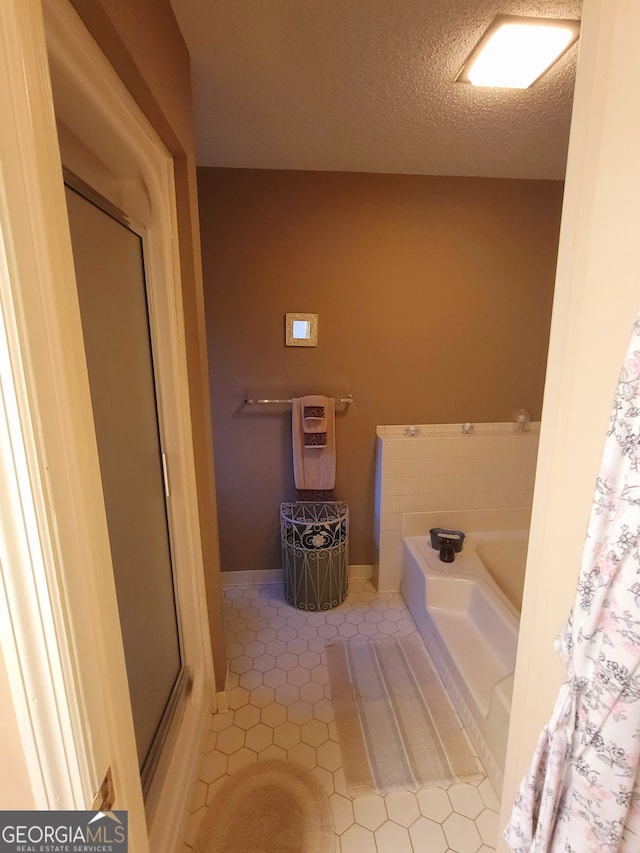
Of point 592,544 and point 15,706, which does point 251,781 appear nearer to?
point 15,706

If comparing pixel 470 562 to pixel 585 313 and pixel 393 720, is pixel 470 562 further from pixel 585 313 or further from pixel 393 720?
pixel 585 313

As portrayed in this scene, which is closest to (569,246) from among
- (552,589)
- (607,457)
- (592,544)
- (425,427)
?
(607,457)

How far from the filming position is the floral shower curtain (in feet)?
1.74

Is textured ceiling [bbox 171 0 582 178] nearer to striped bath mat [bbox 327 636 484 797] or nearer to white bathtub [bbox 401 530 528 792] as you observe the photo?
white bathtub [bbox 401 530 528 792]

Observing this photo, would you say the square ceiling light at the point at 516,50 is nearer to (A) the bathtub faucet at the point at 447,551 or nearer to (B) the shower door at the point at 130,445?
(B) the shower door at the point at 130,445

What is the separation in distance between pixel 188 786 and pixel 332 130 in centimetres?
248

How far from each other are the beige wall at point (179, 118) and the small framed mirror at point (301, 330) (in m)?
0.81

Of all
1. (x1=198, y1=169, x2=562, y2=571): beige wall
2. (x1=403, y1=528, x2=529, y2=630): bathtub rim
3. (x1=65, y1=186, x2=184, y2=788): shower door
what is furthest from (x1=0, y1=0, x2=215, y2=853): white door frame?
(x1=403, y1=528, x2=529, y2=630): bathtub rim

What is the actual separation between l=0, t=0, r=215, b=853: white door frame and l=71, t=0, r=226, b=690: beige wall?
0.09 m

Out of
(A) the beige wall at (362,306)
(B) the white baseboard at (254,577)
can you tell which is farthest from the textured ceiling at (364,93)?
(B) the white baseboard at (254,577)

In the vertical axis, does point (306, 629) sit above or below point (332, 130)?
below

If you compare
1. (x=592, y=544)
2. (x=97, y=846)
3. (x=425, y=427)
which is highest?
(x=592, y=544)

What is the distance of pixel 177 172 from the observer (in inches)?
49.7

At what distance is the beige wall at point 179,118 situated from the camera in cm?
78
